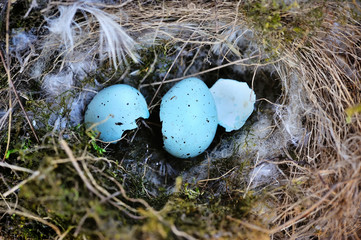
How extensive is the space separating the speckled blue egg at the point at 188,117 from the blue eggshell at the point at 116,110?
0.15m

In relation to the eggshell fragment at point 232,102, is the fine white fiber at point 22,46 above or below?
above

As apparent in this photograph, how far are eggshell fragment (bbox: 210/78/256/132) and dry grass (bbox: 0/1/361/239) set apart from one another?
161 mm

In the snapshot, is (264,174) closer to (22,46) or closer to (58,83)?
(58,83)

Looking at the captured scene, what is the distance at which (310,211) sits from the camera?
150 cm

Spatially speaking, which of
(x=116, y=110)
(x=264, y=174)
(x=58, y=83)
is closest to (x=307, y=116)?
(x=264, y=174)

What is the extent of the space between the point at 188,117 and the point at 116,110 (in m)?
0.37

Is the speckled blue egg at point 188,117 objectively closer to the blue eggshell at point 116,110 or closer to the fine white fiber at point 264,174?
the blue eggshell at point 116,110

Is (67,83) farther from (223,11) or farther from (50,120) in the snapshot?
(223,11)

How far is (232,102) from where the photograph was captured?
6.32 ft

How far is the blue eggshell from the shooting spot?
5.45 feet

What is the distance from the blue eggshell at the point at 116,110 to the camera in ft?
5.45

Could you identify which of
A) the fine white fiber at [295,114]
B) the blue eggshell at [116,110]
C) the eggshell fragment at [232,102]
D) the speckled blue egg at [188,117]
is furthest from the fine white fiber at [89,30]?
the fine white fiber at [295,114]

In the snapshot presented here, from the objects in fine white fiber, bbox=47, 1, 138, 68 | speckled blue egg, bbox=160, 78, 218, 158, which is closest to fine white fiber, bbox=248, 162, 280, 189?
speckled blue egg, bbox=160, 78, 218, 158

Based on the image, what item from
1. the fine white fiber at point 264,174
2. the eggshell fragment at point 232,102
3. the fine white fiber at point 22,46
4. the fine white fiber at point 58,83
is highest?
the fine white fiber at point 22,46
